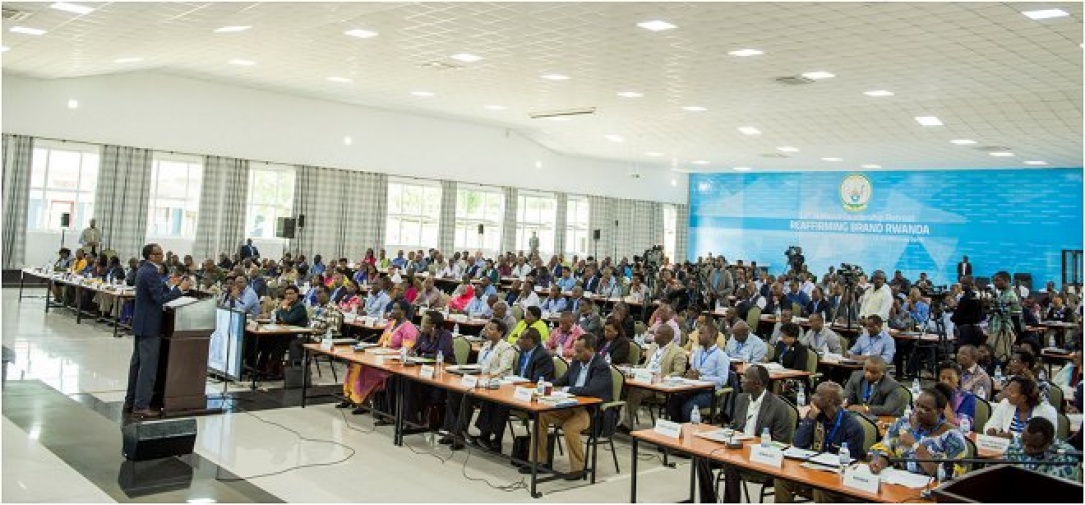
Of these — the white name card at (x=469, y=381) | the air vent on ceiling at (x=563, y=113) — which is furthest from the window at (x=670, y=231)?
the white name card at (x=469, y=381)

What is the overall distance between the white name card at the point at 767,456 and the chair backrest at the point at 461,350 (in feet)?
14.8

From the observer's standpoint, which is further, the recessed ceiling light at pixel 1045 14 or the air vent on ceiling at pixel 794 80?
the air vent on ceiling at pixel 794 80

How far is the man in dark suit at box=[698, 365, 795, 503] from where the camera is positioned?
5.90 meters

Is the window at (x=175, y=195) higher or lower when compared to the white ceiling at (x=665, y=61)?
lower

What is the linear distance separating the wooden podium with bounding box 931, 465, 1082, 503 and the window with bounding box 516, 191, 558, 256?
23.7 meters

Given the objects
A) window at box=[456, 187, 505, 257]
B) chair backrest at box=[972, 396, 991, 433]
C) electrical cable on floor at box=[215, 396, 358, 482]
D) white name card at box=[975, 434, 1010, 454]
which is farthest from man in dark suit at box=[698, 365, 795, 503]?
window at box=[456, 187, 505, 257]

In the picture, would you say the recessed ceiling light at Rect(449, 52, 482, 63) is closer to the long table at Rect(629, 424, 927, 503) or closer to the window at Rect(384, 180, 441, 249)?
the long table at Rect(629, 424, 927, 503)

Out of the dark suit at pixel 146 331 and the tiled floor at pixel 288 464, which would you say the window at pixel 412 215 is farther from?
the dark suit at pixel 146 331

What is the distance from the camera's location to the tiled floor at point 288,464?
6039 millimetres

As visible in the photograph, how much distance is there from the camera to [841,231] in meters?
26.8

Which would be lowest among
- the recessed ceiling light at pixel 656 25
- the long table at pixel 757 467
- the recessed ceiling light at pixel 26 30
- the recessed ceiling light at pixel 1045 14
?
the long table at pixel 757 467

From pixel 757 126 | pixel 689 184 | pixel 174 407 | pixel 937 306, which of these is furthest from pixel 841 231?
pixel 174 407

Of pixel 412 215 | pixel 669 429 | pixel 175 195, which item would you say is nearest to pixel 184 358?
pixel 669 429

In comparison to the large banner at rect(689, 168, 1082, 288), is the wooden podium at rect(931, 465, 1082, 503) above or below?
below
